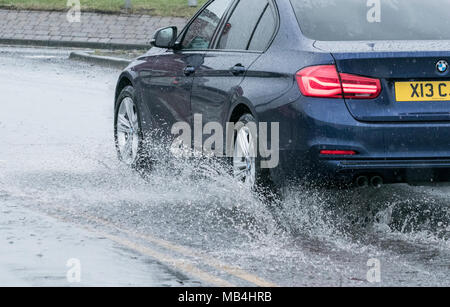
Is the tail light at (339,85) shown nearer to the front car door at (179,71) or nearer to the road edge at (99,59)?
the front car door at (179,71)

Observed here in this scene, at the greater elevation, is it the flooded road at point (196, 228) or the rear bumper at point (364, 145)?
the rear bumper at point (364, 145)

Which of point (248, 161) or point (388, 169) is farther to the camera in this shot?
point (248, 161)

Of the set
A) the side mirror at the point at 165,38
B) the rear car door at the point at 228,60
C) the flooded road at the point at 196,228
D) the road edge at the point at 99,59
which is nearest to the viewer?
the flooded road at the point at 196,228

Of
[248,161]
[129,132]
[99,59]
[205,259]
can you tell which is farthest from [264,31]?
[99,59]

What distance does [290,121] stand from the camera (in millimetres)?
7461

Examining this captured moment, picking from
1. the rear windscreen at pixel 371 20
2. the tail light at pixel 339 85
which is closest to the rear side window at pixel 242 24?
the rear windscreen at pixel 371 20

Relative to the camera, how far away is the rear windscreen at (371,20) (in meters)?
7.75

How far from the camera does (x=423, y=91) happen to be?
733 centimetres

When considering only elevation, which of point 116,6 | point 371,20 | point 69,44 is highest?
point 116,6

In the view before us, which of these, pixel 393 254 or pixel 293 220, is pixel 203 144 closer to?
pixel 293 220

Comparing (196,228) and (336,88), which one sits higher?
(336,88)

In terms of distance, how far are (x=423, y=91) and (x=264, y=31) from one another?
4.38 ft

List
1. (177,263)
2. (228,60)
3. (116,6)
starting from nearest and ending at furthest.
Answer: (177,263) < (228,60) < (116,6)

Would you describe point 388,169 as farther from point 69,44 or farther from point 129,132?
point 69,44
